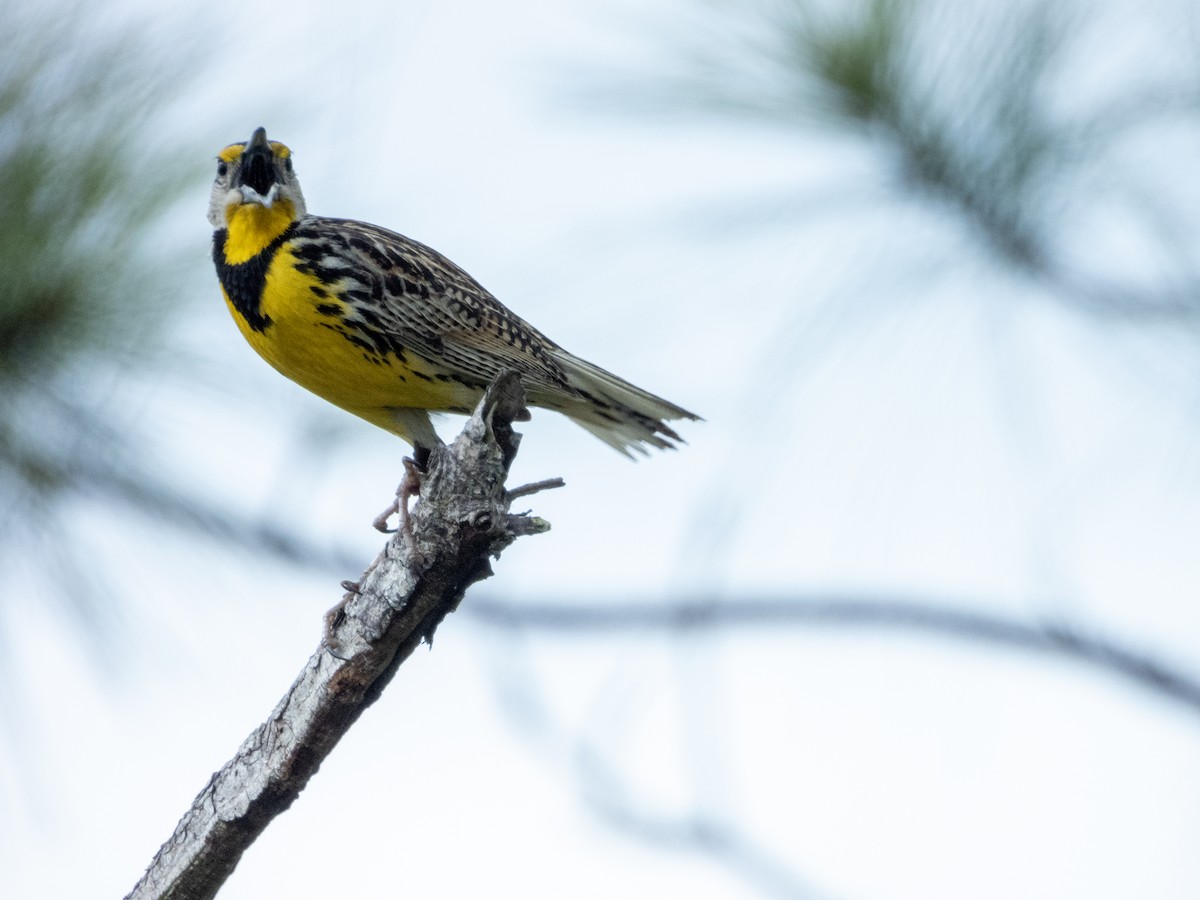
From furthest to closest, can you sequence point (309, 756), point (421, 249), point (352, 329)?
1. point (421, 249)
2. point (352, 329)
3. point (309, 756)

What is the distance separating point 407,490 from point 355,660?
0.63 meters

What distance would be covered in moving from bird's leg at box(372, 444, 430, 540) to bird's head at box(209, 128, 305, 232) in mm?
610

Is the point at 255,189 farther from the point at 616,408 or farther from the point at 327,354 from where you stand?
the point at 616,408

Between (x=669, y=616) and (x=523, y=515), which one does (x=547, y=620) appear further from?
(x=523, y=515)

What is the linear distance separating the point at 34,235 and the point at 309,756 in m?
1.14

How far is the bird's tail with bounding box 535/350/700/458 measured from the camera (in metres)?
3.58

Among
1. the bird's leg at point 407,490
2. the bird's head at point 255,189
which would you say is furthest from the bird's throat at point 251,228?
the bird's leg at point 407,490

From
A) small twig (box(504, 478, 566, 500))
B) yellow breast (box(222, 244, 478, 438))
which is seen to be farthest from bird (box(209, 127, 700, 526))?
small twig (box(504, 478, 566, 500))

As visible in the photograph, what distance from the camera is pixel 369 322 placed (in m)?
3.24

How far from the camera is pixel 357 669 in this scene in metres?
2.27

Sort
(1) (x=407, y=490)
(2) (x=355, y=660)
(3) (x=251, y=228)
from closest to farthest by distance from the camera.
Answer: (2) (x=355, y=660)
(1) (x=407, y=490)
(3) (x=251, y=228)

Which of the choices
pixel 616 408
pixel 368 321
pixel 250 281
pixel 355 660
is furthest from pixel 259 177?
pixel 355 660

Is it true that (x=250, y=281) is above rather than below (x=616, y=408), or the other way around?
below

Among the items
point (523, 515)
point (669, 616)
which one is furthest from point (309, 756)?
point (669, 616)
